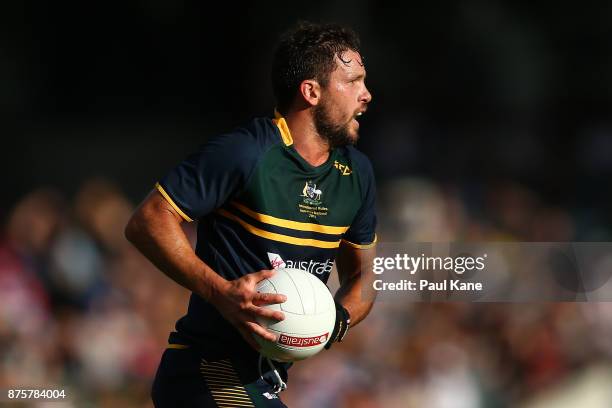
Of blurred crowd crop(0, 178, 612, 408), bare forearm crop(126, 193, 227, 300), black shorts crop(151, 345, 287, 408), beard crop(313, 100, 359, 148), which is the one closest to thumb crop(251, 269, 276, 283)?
bare forearm crop(126, 193, 227, 300)

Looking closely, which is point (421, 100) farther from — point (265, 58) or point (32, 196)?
point (32, 196)

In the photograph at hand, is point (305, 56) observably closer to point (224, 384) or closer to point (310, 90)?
point (310, 90)

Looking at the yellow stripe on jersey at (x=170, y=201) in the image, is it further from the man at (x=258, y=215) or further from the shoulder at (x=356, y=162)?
the shoulder at (x=356, y=162)

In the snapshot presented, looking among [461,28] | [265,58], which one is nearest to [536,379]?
[461,28]

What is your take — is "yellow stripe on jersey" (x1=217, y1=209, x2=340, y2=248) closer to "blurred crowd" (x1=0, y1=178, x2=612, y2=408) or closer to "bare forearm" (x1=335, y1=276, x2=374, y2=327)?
"bare forearm" (x1=335, y1=276, x2=374, y2=327)

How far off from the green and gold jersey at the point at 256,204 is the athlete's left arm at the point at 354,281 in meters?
0.24

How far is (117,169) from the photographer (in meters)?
6.77

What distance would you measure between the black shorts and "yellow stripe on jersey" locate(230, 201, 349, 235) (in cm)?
49

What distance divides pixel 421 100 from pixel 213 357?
3963mm

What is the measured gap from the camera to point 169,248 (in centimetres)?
297

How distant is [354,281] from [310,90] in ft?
2.82

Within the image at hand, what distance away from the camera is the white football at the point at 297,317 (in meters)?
2.95

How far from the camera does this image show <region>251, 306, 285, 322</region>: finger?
2.87 meters

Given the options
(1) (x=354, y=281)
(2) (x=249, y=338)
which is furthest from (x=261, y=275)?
(1) (x=354, y=281)
